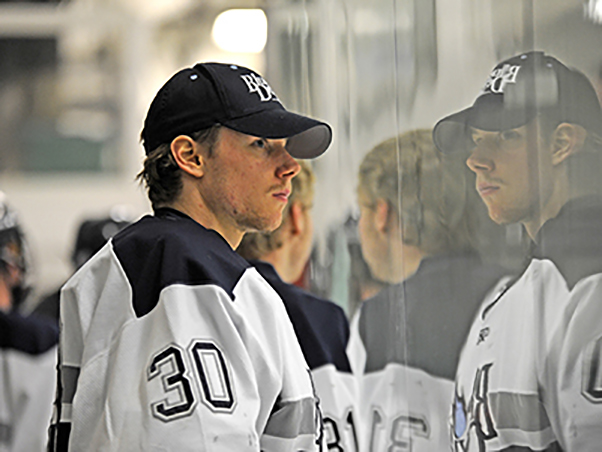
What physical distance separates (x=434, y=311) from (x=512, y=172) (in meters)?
0.31

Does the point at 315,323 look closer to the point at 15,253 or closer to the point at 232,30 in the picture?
the point at 15,253

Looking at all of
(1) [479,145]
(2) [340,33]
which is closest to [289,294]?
(2) [340,33]

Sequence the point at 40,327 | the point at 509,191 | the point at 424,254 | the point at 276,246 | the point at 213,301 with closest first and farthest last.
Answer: the point at 509,191, the point at 213,301, the point at 424,254, the point at 276,246, the point at 40,327

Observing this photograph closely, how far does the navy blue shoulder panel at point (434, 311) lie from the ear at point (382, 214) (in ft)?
0.34

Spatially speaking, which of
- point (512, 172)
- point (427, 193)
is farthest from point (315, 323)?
point (512, 172)

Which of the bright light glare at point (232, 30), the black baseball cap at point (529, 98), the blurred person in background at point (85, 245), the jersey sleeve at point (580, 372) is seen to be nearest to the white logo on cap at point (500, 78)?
the black baseball cap at point (529, 98)

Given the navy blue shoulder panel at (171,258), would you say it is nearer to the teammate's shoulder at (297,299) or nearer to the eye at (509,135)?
the eye at (509,135)

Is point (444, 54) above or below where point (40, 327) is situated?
above

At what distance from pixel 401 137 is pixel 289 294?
48cm

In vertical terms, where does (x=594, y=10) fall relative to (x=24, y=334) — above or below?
above

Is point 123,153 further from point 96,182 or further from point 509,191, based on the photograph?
point 509,191

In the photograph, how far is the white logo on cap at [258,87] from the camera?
122cm

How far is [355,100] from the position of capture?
1.60 metres

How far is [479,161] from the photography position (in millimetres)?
1028
